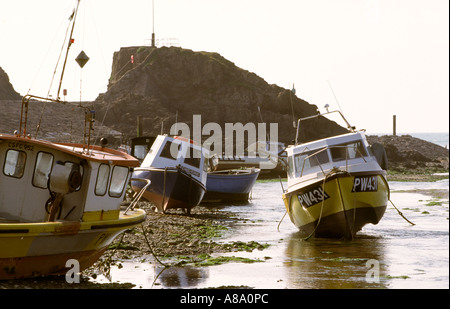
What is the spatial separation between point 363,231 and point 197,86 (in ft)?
229

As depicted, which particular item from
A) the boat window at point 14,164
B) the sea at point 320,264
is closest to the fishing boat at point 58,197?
the boat window at point 14,164

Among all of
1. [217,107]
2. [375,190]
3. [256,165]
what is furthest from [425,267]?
[217,107]

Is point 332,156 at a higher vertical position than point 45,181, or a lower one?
higher

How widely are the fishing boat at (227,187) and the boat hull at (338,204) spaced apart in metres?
13.5

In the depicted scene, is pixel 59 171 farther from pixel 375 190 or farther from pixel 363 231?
pixel 363 231

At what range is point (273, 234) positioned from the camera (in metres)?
21.3

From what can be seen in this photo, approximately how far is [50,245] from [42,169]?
1.53 m

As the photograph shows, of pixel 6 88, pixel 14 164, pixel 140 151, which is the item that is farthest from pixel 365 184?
pixel 6 88

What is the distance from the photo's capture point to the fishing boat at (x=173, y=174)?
25000mm

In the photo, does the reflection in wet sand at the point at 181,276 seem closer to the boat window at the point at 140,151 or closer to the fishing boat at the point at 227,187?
the fishing boat at the point at 227,187

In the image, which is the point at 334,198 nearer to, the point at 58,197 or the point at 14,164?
the point at 58,197

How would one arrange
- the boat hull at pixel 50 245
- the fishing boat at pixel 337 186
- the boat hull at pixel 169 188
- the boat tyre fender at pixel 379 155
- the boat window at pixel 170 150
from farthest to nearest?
the boat window at pixel 170 150, the boat hull at pixel 169 188, the boat tyre fender at pixel 379 155, the fishing boat at pixel 337 186, the boat hull at pixel 50 245

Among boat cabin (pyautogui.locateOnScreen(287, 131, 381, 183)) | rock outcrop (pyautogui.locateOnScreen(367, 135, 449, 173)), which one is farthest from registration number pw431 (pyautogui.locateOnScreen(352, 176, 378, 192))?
rock outcrop (pyautogui.locateOnScreen(367, 135, 449, 173))

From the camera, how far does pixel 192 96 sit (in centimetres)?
8912
